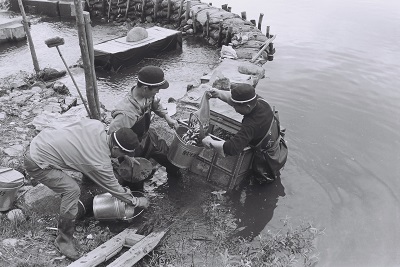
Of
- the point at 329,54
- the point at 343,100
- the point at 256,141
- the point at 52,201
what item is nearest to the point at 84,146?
the point at 52,201

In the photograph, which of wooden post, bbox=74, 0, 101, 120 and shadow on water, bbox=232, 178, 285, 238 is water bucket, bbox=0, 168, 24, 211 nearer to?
wooden post, bbox=74, 0, 101, 120

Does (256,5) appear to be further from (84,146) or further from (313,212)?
(84,146)

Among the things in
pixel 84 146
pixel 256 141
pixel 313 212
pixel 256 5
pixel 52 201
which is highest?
pixel 84 146

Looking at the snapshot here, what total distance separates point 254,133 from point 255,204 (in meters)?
1.31

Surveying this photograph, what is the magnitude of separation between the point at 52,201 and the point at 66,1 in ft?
51.2

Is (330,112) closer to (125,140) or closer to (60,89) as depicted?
(125,140)

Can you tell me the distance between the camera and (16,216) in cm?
455

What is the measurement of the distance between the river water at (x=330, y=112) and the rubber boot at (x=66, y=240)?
7.76 ft

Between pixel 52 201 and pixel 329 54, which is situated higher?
pixel 52 201

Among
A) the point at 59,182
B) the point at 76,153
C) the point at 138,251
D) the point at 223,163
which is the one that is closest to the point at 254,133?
the point at 223,163

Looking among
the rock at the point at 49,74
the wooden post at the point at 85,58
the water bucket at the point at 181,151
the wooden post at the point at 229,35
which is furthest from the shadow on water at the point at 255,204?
the wooden post at the point at 229,35

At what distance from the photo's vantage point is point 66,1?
17969 millimetres

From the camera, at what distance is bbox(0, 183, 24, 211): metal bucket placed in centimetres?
460

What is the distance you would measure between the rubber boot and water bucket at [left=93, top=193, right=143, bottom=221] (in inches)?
17.1
